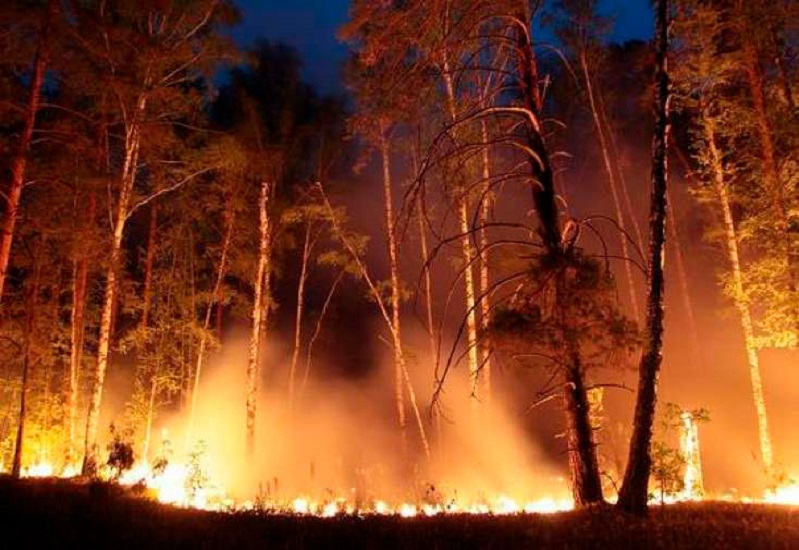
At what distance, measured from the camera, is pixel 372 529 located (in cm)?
680

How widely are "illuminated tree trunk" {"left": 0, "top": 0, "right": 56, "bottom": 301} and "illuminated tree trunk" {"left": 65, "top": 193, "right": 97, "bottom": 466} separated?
193cm

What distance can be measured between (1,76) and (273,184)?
8.93 m

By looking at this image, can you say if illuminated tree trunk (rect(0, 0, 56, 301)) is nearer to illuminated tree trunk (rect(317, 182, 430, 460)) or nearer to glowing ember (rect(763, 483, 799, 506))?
illuminated tree trunk (rect(317, 182, 430, 460))

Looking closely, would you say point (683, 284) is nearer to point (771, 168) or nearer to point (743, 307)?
point (743, 307)

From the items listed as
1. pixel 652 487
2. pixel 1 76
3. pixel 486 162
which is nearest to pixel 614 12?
pixel 486 162

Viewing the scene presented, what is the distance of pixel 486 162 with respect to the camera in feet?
46.3

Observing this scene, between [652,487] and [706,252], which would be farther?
[706,252]

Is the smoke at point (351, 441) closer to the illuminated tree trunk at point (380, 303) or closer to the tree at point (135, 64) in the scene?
the illuminated tree trunk at point (380, 303)

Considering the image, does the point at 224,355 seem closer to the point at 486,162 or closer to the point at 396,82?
the point at 486,162

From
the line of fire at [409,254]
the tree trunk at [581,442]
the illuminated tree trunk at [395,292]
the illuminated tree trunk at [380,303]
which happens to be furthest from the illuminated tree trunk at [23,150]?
the tree trunk at [581,442]

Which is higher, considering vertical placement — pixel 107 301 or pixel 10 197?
pixel 10 197

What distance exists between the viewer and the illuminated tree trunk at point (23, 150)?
12406 mm

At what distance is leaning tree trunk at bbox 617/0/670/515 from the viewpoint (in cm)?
759

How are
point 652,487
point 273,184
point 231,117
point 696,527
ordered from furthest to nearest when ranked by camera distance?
1. point 231,117
2. point 273,184
3. point 652,487
4. point 696,527
